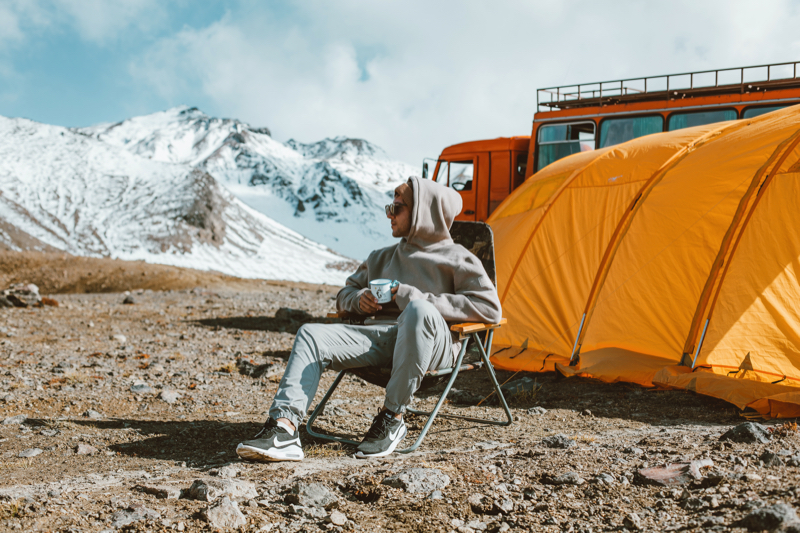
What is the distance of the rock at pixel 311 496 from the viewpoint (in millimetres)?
2506

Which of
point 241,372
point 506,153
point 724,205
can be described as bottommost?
point 241,372

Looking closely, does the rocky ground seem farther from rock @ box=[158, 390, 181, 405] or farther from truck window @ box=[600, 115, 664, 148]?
truck window @ box=[600, 115, 664, 148]

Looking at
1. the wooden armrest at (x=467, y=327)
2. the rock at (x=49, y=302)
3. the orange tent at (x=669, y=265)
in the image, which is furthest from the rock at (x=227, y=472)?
the rock at (x=49, y=302)

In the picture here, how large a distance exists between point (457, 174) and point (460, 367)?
21.8ft

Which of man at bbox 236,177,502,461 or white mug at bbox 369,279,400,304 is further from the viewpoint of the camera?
white mug at bbox 369,279,400,304

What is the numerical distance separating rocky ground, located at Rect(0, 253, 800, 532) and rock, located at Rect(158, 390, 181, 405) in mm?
17

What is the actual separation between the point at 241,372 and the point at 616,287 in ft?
12.3

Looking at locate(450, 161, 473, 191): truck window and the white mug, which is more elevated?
locate(450, 161, 473, 191): truck window

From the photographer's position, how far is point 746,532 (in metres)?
1.97

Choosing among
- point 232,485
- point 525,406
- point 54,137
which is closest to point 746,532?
point 232,485

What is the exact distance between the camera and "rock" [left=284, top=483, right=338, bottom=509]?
2506 millimetres

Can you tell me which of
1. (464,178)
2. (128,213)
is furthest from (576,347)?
(128,213)

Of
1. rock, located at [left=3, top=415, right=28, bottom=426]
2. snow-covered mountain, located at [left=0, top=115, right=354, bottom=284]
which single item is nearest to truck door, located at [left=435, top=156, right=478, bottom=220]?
rock, located at [left=3, top=415, right=28, bottom=426]

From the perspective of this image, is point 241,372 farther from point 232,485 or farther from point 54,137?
point 54,137
